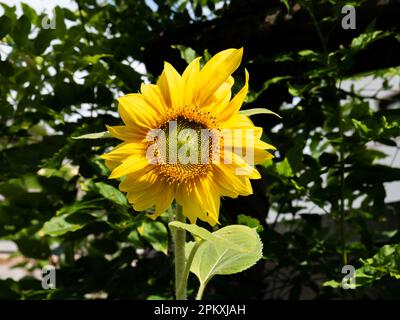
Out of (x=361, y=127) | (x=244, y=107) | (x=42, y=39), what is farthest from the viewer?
(x=42, y=39)

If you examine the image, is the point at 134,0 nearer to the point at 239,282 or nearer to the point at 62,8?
the point at 62,8

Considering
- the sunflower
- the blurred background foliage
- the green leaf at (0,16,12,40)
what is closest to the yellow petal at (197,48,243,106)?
the sunflower

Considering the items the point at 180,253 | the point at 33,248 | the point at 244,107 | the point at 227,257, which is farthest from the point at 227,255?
the point at 33,248

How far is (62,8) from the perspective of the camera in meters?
1.50

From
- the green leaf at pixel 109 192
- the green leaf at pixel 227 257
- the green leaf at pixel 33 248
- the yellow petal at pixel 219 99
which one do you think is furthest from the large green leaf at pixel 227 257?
the green leaf at pixel 33 248

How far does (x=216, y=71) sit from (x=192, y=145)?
12 centimetres

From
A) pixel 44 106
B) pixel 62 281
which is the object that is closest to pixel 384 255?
pixel 62 281

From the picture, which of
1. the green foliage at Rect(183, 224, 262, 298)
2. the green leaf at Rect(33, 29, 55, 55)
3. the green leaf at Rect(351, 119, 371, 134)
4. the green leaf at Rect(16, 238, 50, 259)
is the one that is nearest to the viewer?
the green foliage at Rect(183, 224, 262, 298)

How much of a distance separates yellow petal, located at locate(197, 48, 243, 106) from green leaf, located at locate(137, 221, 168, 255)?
47 centimetres

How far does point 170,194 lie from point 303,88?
56cm

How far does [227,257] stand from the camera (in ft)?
2.68

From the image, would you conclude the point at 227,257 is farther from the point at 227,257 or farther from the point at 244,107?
the point at 244,107

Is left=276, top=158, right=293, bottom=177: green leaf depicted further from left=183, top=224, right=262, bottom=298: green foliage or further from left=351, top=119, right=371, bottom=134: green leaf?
left=183, top=224, right=262, bottom=298: green foliage

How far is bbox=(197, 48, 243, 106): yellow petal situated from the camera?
70 centimetres
